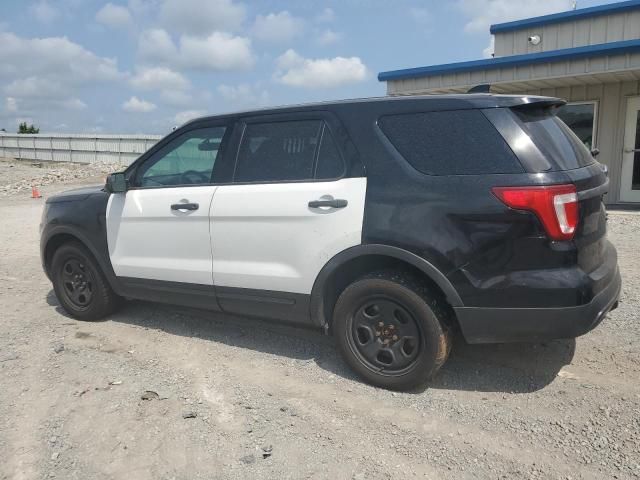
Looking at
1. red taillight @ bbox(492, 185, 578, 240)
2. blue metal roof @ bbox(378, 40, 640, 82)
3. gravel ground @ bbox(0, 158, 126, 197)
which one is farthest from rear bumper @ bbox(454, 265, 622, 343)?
gravel ground @ bbox(0, 158, 126, 197)

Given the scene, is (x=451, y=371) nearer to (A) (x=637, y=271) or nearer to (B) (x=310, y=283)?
(B) (x=310, y=283)

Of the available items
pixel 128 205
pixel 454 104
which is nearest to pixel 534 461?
pixel 454 104

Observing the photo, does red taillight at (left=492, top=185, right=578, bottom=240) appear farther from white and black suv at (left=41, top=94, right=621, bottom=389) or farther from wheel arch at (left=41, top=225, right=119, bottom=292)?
wheel arch at (left=41, top=225, right=119, bottom=292)

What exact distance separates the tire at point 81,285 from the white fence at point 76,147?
70.4 ft

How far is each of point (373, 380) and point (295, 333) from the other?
122 centimetres

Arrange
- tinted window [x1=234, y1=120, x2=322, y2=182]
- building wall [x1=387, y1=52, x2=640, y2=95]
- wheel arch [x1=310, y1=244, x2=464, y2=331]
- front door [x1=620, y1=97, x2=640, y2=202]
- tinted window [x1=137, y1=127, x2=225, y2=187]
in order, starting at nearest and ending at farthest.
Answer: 1. wheel arch [x1=310, y1=244, x2=464, y2=331]
2. tinted window [x1=234, y1=120, x2=322, y2=182]
3. tinted window [x1=137, y1=127, x2=225, y2=187]
4. building wall [x1=387, y1=52, x2=640, y2=95]
5. front door [x1=620, y1=97, x2=640, y2=202]

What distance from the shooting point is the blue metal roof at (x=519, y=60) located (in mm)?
9180

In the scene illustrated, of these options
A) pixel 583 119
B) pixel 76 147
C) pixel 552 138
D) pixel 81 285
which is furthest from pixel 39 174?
pixel 552 138

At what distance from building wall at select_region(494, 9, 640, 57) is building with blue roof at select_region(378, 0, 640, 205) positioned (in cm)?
2

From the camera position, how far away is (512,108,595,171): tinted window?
10.2ft

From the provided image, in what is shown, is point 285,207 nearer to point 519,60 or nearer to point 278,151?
point 278,151

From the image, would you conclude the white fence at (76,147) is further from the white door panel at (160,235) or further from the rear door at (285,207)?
the rear door at (285,207)

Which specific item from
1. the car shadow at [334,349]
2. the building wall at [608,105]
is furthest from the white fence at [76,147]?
the car shadow at [334,349]

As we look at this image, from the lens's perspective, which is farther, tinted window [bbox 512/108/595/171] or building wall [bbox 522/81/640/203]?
building wall [bbox 522/81/640/203]
